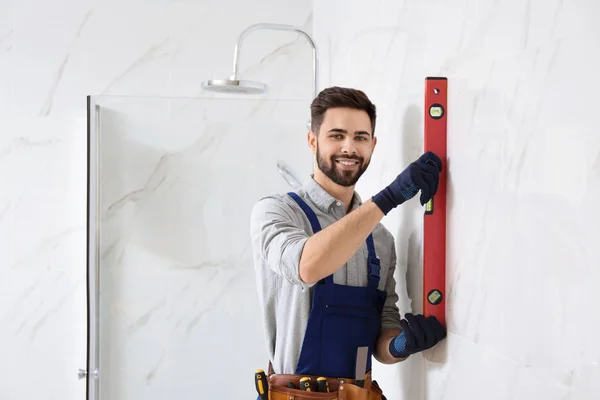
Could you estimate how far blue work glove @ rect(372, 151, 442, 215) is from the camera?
4.32ft

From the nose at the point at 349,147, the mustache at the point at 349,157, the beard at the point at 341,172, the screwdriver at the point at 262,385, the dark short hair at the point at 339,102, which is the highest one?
the dark short hair at the point at 339,102

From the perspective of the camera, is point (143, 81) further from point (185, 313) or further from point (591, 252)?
point (591, 252)

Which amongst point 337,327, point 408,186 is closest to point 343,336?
point 337,327

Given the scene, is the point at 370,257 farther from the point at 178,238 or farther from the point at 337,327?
the point at 178,238

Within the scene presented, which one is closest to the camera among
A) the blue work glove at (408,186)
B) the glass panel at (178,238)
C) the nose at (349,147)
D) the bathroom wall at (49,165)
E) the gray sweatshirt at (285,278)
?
the blue work glove at (408,186)

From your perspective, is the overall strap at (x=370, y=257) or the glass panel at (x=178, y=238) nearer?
the overall strap at (x=370, y=257)

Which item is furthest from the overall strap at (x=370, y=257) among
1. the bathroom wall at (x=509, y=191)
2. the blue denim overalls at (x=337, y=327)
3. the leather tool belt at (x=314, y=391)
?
the leather tool belt at (x=314, y=391)

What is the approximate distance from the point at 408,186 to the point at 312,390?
49cm

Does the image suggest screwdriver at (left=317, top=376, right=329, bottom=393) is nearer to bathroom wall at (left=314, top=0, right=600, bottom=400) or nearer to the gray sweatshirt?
the gray sweatshirt

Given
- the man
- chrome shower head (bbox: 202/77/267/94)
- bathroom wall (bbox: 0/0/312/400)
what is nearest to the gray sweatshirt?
the man

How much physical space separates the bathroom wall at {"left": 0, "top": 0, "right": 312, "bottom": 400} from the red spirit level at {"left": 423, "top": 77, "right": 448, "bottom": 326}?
146cm

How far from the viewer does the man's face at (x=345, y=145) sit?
60.7 inches

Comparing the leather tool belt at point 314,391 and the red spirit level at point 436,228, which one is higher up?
the red spirit level at point 436,228

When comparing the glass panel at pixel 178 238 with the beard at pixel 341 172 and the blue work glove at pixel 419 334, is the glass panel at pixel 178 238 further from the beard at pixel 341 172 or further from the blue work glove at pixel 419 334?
the blue work glove at pixel 419 334
